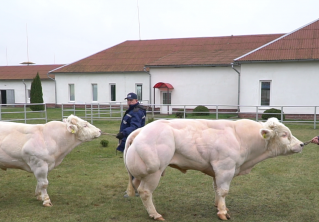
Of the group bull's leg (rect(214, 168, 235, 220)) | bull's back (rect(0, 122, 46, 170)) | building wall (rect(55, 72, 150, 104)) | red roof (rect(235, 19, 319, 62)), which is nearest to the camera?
bull's leg (rect(214, 168, 235, 220))

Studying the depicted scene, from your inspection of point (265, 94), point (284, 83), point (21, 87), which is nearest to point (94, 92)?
point (21, 87)

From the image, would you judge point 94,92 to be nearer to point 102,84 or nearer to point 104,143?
point 102,84

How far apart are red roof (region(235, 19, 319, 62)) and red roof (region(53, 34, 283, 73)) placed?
4.49 meters

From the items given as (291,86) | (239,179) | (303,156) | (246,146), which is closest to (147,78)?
(291,86)

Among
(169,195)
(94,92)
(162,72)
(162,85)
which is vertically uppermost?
(162,72)

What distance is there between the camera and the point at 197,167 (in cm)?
490

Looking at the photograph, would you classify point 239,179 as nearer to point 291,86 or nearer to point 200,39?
point 291,86

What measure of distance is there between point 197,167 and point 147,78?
24.3m

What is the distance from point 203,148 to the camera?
15.8ft

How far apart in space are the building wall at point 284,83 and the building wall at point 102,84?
9.74 metres

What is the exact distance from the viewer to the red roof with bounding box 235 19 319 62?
19795 millimetres

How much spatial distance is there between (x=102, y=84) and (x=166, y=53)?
6.12 metres

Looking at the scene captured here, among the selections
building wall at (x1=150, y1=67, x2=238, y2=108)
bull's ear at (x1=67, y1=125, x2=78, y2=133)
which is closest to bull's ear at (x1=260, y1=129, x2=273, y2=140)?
bull's ear at (x1=67, y1=125, x2=78, y2=133)

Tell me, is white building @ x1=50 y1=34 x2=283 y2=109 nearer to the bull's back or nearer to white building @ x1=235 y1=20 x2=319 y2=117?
white building @ x1=235 y1=20 x2=319 y2=117
